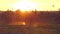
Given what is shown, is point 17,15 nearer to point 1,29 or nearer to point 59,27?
point 1,29

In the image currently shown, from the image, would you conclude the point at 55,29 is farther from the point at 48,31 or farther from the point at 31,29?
the point at 31,29

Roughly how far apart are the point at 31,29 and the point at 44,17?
5.2 inches

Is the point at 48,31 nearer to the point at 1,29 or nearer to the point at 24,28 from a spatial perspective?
the point at 24,28

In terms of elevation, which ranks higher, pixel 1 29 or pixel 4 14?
pixel 4 14

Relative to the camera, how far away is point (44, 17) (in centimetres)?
114

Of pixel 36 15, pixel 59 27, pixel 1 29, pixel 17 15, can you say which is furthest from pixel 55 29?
pixel 1 29

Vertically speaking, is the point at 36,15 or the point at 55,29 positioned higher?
the point at 36,15

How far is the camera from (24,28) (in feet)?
3.68
